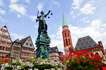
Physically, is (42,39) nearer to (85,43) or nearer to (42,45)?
(42,45)

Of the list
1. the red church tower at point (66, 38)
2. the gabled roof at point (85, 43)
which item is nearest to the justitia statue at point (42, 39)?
the gabled roof at point (85, 43)

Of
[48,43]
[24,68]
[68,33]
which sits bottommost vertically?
[24,68]

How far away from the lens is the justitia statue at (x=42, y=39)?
2821cm

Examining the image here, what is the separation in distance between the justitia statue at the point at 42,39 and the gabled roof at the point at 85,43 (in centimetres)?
5169

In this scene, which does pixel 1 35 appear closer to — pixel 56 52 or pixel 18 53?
pixel 18 53

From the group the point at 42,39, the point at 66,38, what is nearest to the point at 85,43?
the point at 66,38

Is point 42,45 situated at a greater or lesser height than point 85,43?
lesser

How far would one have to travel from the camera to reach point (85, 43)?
84375mm

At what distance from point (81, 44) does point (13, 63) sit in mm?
66539

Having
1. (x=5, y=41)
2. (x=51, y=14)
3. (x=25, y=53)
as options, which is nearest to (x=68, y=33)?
(x=25, y=53)

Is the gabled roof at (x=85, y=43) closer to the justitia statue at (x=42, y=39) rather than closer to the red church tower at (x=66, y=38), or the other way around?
the red church tower at (x=66, y=38)

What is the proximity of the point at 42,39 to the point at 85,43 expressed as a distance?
2273 inches

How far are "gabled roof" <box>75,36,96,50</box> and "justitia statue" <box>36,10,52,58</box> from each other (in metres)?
51.7

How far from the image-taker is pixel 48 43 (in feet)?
95.8
